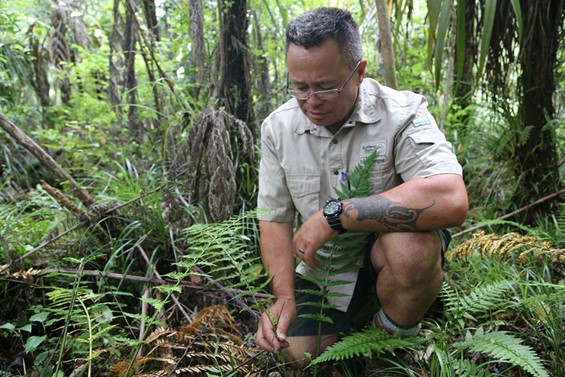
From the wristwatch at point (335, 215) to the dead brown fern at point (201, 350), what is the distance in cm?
59

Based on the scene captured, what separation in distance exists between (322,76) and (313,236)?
0.61 meters

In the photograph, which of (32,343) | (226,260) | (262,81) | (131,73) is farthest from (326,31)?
(131,73)

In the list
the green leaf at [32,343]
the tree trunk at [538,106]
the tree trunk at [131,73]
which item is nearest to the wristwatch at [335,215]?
the green leaf at [32,343]

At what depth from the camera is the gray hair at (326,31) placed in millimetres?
1946

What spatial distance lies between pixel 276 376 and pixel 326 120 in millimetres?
1060

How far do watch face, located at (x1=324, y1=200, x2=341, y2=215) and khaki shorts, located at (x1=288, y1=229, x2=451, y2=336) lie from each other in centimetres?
30

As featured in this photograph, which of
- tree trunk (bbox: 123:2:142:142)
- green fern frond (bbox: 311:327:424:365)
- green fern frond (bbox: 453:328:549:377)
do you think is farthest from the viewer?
tree trunk (bbox: 123:2:142:142)

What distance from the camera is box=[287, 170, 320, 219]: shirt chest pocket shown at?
2248 mm

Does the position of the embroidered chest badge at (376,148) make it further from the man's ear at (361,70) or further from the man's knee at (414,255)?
the man's knee at (414,255)

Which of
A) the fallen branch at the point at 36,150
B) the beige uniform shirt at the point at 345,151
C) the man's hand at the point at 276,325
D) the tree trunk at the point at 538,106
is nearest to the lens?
the man's hand at the point at 276,325

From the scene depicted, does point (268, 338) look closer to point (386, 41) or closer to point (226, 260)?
point (226, 260)

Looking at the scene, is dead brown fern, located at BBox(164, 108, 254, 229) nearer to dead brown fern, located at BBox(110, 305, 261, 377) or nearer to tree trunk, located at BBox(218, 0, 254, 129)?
tree trunk, located at BBox(218, 0, 254, 129)

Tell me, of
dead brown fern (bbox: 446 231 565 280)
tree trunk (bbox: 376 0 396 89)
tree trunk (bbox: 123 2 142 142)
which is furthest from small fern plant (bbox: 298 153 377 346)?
tree trunk (bbox: 123 2 142 142)

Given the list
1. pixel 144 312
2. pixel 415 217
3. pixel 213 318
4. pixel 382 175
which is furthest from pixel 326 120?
pixel 144 312
